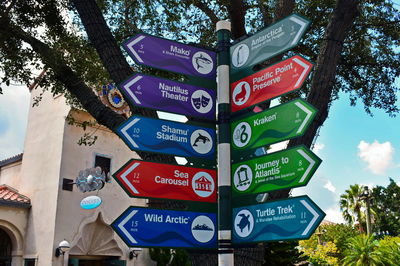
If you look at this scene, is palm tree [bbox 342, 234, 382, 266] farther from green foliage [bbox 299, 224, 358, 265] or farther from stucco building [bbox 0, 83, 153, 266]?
stucco building [bbox 0, 83, 153, 266]

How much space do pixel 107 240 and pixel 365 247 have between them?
48.8 ft

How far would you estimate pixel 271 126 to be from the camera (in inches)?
140

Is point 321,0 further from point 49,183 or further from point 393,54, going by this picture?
point 49,183

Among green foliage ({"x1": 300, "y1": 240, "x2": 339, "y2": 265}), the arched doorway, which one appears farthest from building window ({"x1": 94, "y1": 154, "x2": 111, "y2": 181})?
green foliage ({"x1": 300, "y1": 240, "x2": 339, "y2": 265})

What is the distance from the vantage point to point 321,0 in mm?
7660

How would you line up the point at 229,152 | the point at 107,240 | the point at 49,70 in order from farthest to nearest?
the point at 107,240, the point at 49,70, the point at 229,152

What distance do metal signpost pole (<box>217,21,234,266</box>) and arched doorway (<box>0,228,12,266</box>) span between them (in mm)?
17295

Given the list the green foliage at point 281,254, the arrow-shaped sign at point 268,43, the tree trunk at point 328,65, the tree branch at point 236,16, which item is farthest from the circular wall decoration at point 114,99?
the arrow-shaped sign at point 268,43

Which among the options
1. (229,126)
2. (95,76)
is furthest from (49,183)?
(229,126)

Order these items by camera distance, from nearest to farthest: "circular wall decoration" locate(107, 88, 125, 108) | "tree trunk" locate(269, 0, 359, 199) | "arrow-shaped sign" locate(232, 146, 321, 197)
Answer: "arrow-shaped sign" locate(232, 146, 321, 197)
"tree trunk" locate(269, 0, 359, 199)
"circular wall decoration" locate(107, 88, 125, 108)

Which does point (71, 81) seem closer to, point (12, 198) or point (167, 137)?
point (167, 137)

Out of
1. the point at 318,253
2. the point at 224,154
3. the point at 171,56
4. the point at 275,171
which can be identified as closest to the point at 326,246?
the point at 318,253

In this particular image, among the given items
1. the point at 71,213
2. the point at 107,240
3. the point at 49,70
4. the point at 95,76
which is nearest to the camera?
the point at 49,70

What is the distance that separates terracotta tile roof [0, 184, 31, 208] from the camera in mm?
17531
